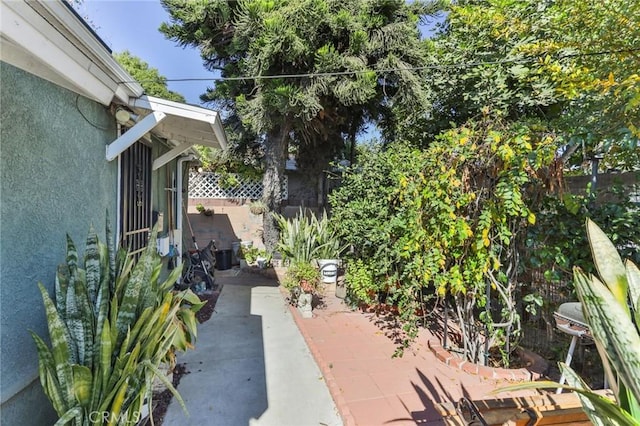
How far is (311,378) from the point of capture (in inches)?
135

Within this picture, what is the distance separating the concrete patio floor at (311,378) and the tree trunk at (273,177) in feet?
12.9

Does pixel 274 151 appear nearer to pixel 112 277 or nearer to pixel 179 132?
pixel 179 132

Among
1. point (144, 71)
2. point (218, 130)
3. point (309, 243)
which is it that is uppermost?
point (144, 71)

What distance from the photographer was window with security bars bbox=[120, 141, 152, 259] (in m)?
3.66

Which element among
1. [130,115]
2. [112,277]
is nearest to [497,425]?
[112,277]

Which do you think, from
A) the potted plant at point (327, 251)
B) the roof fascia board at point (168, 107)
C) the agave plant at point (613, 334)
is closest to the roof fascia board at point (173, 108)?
the roof fascia board at point (168, 107)

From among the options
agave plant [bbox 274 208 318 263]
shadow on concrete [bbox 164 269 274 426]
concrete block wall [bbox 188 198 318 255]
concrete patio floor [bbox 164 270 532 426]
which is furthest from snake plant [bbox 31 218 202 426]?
concrete block wall [bbox 188 198 318 255]

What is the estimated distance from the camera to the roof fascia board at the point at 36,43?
1502 millimetres

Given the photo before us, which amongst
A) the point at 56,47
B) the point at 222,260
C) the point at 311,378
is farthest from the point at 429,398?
the point at 222,260

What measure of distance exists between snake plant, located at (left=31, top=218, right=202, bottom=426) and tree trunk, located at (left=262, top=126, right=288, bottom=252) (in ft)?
20.9

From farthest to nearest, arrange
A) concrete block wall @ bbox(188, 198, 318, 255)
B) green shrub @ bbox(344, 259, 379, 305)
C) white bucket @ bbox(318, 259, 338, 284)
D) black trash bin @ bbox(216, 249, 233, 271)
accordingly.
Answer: concrete block wall @ bbox(188, 198, 318, 255) < black trash bin @ bbox(216, 249, 233, 271) < white bucket @ bbox(318, 259, 338, 284) < green shrub @ bbox(344, 259, 379, 305)

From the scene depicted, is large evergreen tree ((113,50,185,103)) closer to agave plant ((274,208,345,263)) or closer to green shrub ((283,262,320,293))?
agave plant ((274,208,345,263))

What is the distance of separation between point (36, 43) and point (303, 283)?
4.60 m

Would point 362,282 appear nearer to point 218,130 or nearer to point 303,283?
point 303,283
